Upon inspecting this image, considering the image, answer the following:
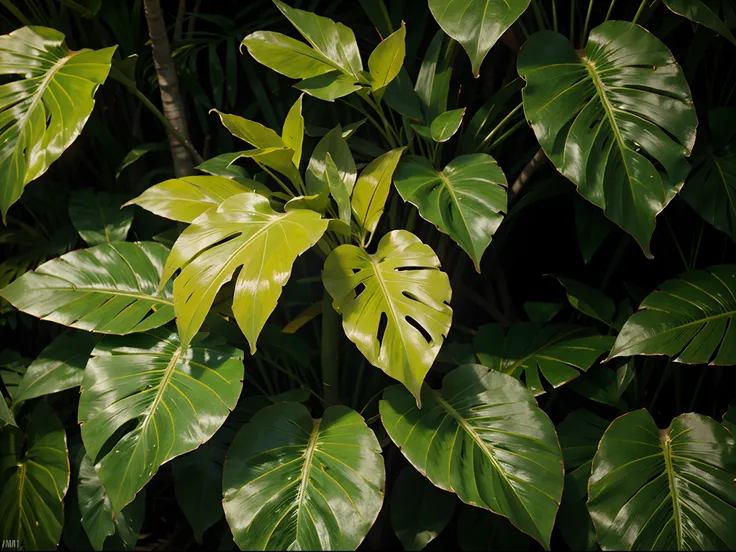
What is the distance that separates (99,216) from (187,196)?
17.9 inches

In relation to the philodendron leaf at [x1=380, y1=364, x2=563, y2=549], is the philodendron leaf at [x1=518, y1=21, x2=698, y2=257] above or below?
above

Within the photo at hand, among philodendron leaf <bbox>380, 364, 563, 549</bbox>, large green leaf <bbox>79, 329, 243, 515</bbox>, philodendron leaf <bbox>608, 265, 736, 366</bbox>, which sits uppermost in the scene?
philodendron leaf <bbox>608, 265, 736, 366</bbox>

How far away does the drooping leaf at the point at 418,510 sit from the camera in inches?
59.0

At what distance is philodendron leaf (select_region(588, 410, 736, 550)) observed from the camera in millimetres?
1305

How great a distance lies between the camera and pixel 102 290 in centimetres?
151

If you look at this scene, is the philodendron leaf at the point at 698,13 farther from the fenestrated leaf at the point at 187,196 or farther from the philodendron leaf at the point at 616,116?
the fenestrated leaf at the point at 187,196

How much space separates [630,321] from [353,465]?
66 cm

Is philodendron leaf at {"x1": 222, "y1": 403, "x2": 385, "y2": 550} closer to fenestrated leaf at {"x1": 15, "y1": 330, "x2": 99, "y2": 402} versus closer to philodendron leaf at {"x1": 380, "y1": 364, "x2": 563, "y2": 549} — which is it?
philodendron leaf at {"x1": 380, "y1": 364, "x2": 563, "y2": 549}

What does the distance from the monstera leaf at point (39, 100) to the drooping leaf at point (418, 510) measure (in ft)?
3.41

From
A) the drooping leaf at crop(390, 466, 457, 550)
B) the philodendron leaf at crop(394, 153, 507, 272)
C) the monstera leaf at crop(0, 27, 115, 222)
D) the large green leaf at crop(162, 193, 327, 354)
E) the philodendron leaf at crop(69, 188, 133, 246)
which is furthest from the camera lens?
the philodendron leaf at crop(69, 188, 133, 246)

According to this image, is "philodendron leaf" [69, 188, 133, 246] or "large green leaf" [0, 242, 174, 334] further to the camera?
"philodendron leaf" [69, 188, 133, 246]

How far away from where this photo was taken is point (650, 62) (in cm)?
139

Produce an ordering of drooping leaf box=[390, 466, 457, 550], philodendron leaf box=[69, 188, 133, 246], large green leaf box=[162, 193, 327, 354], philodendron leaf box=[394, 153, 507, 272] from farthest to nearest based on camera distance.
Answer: philodendron leaf box=[69, 188, 133, 246] < drooping leaf box=[390, 466, 457, 550] < philodendron leaf box=[394, 153, 507, 272] < large green leaf box=[162, 193, 327, 354]

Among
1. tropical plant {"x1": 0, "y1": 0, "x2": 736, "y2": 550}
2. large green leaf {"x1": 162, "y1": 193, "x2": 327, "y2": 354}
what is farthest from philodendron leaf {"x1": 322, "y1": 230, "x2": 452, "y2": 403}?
large green leaf {"x1": 162, "y1": 193, "x2": 327, "y2": 354}
